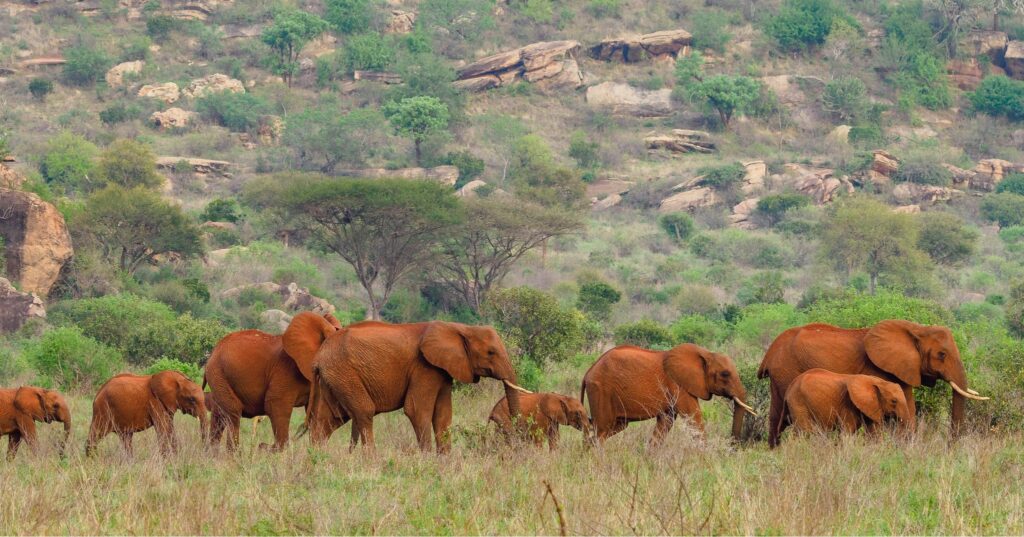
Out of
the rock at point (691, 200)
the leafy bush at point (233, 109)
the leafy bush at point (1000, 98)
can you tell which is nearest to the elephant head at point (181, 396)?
the rock at point (691, 200)

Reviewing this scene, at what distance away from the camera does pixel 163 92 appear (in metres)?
69.0

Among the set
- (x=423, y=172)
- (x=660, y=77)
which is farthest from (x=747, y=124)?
(x=423, y=172)

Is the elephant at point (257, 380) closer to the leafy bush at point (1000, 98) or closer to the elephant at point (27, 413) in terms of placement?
the elephant at point (27, 413)

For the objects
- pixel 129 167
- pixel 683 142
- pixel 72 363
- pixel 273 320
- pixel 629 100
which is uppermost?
pixel 72 363

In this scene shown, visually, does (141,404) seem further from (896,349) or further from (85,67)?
(85,67)

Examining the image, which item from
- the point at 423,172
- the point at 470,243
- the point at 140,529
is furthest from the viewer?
the point at 423,172

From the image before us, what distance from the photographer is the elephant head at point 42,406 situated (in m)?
11.6

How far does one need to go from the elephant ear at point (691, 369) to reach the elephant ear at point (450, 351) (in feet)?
5.86

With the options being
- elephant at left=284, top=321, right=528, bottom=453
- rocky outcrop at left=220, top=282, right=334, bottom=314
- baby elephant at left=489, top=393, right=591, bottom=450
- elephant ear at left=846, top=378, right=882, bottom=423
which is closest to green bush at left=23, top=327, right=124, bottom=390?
elephant at left=284, top=321, right=528, bottom=453

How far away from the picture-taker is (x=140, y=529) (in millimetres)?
7371

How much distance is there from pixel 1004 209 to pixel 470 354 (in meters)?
51.2

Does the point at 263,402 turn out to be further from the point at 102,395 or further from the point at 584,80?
the point at 584,80

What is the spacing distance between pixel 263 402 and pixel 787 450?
4.73 metres

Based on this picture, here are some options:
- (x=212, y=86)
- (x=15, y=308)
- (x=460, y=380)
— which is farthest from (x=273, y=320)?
(x=212, y=86)
